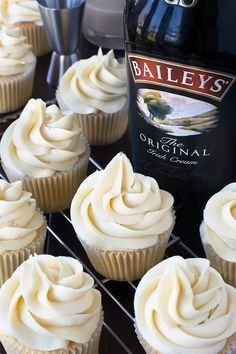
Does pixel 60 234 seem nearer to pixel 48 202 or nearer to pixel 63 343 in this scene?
pixel 48 202

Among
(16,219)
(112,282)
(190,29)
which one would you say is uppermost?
(190,29)

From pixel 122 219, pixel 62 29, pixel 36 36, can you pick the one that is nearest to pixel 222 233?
pixel 122 219

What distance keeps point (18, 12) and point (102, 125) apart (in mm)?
379

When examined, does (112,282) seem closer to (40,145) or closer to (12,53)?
(40,145)

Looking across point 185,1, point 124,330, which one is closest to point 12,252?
point 124,330

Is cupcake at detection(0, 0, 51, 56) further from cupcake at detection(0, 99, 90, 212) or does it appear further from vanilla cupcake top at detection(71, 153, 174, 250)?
vanilla cupcake top at detection(71, 153, 174, 250)

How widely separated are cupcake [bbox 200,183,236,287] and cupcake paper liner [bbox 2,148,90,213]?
257 mm

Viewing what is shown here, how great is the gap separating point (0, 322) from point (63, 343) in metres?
0.09

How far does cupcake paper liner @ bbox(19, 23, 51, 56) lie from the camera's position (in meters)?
1.45

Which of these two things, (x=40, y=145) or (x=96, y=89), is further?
(x=96, y=89)

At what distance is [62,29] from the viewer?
1.29 m

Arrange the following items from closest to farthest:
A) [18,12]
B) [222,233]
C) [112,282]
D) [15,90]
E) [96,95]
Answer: [222,233]
[112,282]
[96,95]
[15,90]
[18,12]

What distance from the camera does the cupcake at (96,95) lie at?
Answer: 1221mm

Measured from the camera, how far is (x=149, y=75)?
0.97m
